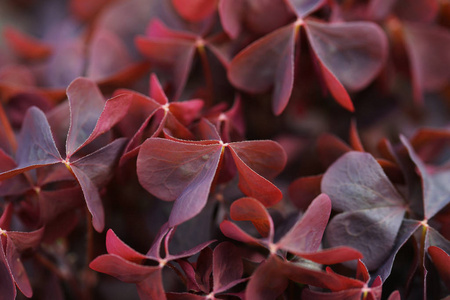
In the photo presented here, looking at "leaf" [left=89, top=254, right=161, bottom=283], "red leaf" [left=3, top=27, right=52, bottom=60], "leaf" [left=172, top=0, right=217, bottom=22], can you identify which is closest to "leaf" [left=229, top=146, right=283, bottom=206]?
"leaf" [left=89, top=254, right=161, bottom=283]

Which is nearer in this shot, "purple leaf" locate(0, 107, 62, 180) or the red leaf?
"purple leaf" locate(0, 107, 62, 180)

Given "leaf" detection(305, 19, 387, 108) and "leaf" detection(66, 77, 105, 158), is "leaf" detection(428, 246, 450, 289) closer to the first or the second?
"leaf" detection(305, 19, 387, 108)

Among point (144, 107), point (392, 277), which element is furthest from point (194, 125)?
point (392, 277)

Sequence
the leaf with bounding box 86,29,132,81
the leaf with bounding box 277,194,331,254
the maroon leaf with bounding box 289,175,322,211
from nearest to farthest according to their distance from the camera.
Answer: the leaf with bounding box 277,194,331,254 → the maroon leaf with bounding box 289,175,322,211 → the leaf with bounding box 86,29,132,81

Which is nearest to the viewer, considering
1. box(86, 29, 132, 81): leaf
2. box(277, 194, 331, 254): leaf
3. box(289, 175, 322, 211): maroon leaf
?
box(277, 194, 331, 254): leaf

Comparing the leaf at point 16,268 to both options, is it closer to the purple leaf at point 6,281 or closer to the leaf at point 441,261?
the purple leaf at point 6,281

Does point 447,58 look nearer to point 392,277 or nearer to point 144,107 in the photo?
point 392,277

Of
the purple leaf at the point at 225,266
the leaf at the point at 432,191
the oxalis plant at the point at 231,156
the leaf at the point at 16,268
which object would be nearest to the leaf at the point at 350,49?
the oxalis plant at the point at 231,156

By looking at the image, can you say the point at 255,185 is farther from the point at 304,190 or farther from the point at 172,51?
the point at 172,51
